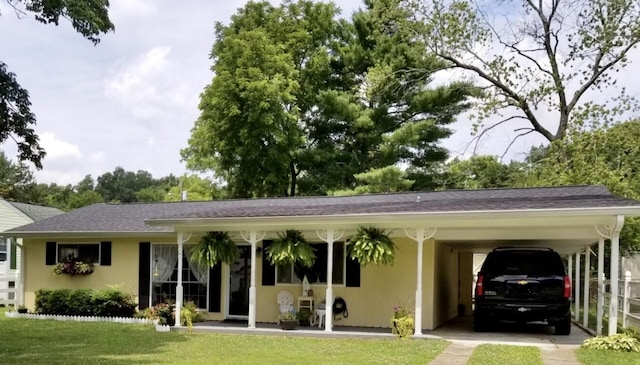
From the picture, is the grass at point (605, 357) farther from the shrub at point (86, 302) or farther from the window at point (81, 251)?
the window at point (81, 251)

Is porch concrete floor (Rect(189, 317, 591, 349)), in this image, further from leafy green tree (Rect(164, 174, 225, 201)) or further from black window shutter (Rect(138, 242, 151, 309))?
leafy green tree (Rect(164, 174, 225, 201))

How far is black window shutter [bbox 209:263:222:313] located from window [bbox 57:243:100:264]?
11.7 feet

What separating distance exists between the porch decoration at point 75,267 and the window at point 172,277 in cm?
194

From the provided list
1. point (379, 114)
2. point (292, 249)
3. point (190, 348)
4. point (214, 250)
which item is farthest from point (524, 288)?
point (379, 114)

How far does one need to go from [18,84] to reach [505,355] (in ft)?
30.7

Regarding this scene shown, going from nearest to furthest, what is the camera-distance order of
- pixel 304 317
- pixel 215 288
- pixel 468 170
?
pixel 304 317 → pixel 215 288 → pixel 468 170

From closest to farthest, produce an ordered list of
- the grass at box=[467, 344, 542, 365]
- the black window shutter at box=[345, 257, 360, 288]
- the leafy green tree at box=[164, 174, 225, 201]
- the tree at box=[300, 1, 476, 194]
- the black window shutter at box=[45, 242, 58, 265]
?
1. the grass at box=[467, 344, 542, 365]
2. the black window shutter at box=[345, 257, 360, 288]
3. the black window shutter at box=[45, 242, 58, 265]
4. the tree at box=[300, 1, 476, 194]
5. the leafy green tree at box=[164, 174, 225, 201]

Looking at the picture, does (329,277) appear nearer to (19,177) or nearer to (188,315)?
(188,315)

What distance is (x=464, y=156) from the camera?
2373 centimetres

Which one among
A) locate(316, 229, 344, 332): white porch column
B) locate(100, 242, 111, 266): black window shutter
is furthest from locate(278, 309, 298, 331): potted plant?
locate(100, 242, 111, 266): black window shutter

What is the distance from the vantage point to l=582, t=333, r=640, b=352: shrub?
9133 mm

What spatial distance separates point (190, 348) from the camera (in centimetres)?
973

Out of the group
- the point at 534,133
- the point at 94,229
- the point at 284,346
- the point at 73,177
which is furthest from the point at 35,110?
the point at 73,177

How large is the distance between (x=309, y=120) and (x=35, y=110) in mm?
17591
